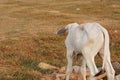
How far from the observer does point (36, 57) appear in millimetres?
16812

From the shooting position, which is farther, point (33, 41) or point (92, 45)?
point (33, 41)

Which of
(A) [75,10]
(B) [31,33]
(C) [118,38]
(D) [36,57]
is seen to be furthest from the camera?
(A) [75,10]

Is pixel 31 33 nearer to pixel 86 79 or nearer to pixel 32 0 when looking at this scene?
pixel 86 79

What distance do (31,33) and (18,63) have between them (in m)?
7.17

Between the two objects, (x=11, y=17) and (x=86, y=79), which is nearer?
(x=86, y=79)

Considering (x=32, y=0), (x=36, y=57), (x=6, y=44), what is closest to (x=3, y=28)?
(x=6, y=44)

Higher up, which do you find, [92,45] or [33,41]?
[92,45]

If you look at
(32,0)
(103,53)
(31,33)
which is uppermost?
(103,53)

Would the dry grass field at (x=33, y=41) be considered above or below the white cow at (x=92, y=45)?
below

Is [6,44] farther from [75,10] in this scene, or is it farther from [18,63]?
[75,10]

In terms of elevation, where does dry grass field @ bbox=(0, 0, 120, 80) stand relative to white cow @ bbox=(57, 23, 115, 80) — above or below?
below

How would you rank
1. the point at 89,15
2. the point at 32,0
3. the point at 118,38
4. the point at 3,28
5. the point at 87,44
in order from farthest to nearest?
the point at 32,0
the point at 89,15
the point at 3,28
the point at 118,38
the point at 87,44

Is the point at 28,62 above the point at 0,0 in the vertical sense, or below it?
above

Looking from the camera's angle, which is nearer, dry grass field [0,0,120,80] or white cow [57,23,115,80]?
white cow [57,23,115,80]
